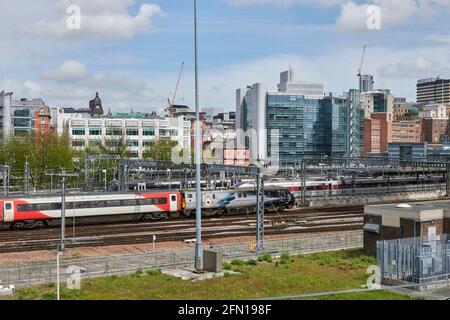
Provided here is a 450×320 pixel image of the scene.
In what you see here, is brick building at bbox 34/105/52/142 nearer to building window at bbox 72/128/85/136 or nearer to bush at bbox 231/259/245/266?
building window at bbox 72/128/85/136

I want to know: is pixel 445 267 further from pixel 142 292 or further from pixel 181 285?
pixel 142 292

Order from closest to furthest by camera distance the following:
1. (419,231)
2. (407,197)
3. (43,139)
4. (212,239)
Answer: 1. (419,231)
2. (212,239)
3. (407,197)
4. (43,139)

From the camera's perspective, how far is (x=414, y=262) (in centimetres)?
2156

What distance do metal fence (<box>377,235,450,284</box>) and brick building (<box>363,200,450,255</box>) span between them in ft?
13.6

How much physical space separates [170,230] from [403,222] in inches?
705

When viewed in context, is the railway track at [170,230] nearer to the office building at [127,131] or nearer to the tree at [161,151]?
the tree at [161,151]

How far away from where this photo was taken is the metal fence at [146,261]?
2386 cm

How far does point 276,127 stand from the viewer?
14100 cm

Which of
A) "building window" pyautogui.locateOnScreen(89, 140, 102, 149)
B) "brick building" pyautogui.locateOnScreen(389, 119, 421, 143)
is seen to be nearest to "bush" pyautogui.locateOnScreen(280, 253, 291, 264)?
"building window" pyautogui.locateOnScreen(89, 140, 102, 149)

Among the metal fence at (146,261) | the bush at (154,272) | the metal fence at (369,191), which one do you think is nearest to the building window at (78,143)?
the metal fence at (369,191)

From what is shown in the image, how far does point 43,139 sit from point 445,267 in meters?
75.6

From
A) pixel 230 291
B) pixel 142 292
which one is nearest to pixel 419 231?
pixel 230 291

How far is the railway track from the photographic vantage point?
35.0 meters
